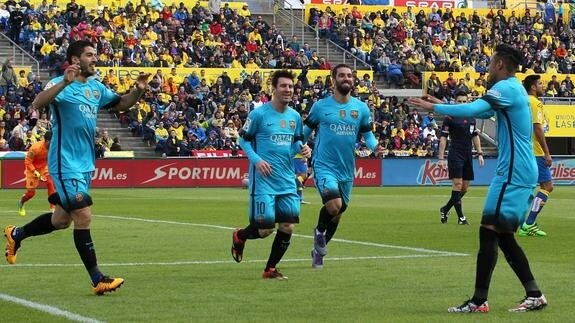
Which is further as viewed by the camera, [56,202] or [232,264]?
[232,264]

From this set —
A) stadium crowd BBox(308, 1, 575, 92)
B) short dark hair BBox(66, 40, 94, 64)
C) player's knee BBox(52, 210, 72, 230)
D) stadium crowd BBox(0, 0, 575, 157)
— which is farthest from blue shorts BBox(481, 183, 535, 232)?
stadium crowd BBox(308, 1, 575, 92)

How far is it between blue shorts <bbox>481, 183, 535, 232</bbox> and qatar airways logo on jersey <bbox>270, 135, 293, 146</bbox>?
3794mm

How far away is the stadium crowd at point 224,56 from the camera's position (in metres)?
45.3

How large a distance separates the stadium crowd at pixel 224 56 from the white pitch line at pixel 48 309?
97.2 ft

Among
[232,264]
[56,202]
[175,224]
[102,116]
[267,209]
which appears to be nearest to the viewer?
[56,202]

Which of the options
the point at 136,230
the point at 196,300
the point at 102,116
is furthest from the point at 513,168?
the point at 102,116

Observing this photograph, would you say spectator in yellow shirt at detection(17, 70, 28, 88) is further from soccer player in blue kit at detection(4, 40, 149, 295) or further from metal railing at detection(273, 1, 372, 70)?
soccer player in blue kit at detection(4, 40, 149, 295)

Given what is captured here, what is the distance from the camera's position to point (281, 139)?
47.3 feet

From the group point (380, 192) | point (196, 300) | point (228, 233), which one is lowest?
Answer: point (380, 192)

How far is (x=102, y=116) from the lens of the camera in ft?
155

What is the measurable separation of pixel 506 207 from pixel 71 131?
172 inches

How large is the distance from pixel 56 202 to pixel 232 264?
10.4 feet

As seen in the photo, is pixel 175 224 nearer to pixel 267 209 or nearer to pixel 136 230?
pixel 136 230

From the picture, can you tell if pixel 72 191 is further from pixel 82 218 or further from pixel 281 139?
pixel 281 139
